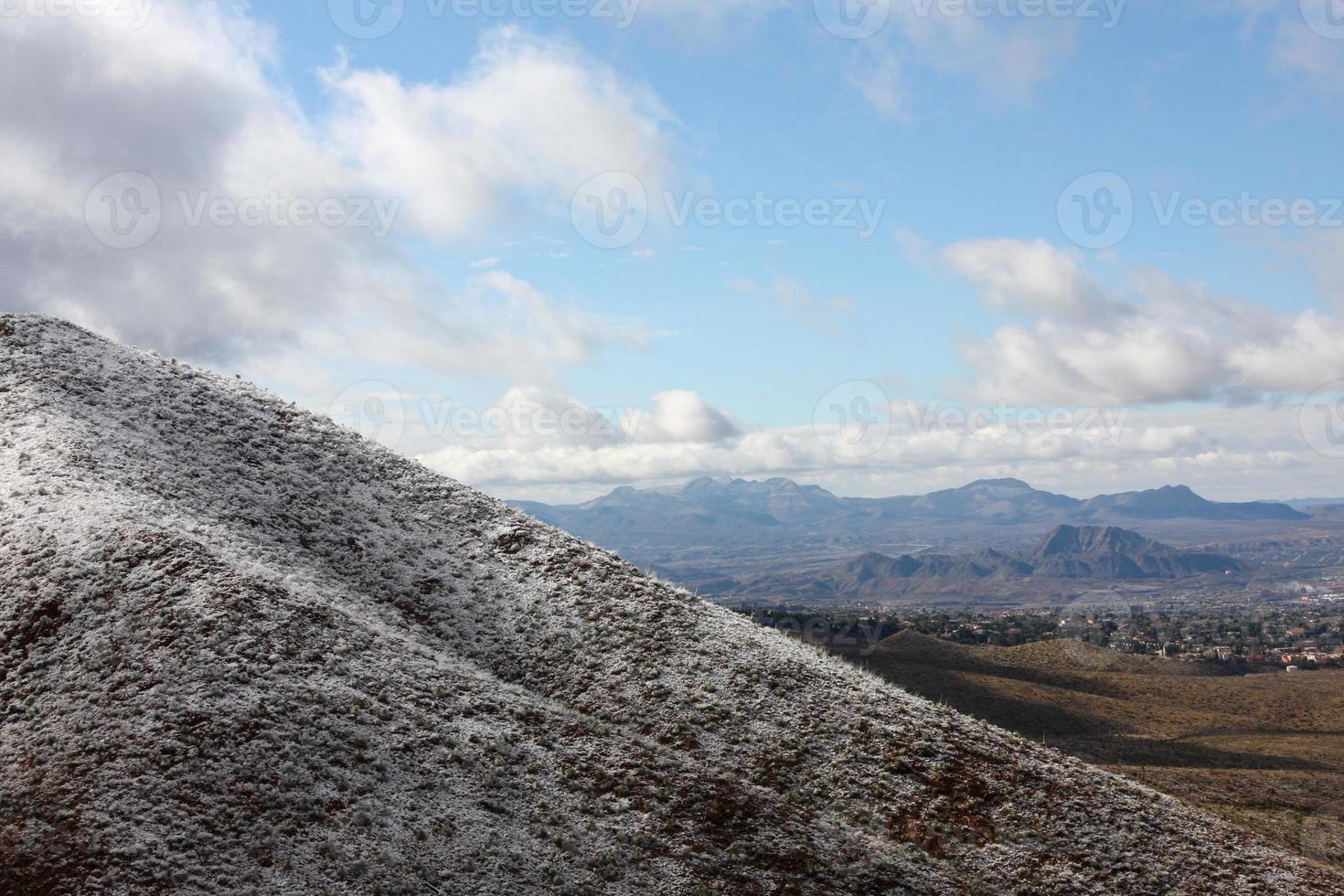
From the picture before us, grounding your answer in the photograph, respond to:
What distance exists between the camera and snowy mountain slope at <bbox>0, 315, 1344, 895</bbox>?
15.0 m

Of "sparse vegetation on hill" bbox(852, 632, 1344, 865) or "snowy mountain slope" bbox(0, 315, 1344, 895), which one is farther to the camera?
"sparse vegetation on hill" bbox(852, 632, 1344, 865)

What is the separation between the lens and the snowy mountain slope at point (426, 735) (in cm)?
1504

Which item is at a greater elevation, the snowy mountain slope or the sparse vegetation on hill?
the snowy mountain slope

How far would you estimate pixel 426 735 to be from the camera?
723 inches

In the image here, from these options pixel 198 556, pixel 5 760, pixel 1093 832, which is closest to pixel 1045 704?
pixel 1093 832

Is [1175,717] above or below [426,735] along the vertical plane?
below

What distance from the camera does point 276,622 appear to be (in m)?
20.1

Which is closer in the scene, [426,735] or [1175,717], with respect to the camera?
[426,735]

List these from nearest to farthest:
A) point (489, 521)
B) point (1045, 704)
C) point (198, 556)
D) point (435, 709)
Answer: point (435, 709) < point (198, 556) < point (489, 521) < point (1045, 704)

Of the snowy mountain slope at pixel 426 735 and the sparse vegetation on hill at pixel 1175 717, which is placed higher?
the snowy mountain slope at pixel 426 735

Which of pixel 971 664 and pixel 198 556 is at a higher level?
pixel 198 556

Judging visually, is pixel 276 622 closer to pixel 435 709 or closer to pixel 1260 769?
pixel 435 709

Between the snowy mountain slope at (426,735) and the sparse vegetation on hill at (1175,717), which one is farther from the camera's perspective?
the sparse vegetation on hill at (1175,717)

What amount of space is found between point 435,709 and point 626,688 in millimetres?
5783
